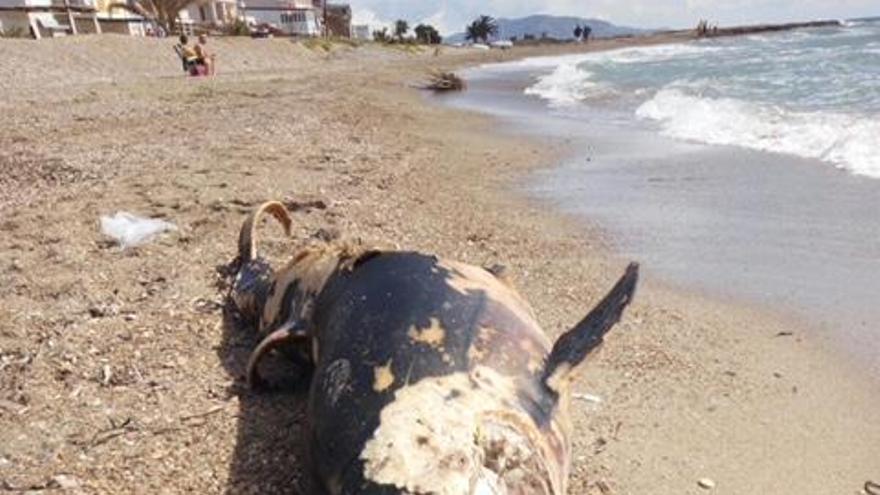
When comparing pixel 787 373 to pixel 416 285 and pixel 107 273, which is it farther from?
pixel 107 273

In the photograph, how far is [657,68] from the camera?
32.3m

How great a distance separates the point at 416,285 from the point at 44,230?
466cm

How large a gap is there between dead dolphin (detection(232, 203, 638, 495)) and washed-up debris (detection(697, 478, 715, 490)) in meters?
1.05

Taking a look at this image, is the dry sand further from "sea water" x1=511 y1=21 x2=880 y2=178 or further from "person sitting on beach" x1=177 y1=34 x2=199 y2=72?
"person sitting on beach" x1=177 y1=34 x2=199 y2=72

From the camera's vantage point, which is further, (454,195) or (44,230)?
(454,195)

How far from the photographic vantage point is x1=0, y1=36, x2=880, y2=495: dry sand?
3.56 meters

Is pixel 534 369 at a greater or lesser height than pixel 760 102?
greater

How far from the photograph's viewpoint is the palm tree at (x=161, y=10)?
44.9 metres

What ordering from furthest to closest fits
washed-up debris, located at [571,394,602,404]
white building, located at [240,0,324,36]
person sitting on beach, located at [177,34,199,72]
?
white building, located at [240,0,324,36], person sitting on beach, located at [177,34,199,72], washed-up debris, located at [571,394,602,404]

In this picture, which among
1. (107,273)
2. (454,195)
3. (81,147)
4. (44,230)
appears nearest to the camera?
(107,273)

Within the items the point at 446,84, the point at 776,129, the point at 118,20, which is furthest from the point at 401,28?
the point at 776,129

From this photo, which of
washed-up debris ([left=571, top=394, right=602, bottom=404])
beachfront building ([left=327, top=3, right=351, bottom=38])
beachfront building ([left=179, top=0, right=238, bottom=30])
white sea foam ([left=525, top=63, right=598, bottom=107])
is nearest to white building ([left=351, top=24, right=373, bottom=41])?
beachfront building ([left=327, top=3, right=351, bottom=38])

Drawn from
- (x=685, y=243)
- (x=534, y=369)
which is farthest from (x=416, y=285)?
(x=685, y=243)

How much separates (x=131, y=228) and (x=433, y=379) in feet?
15.2
